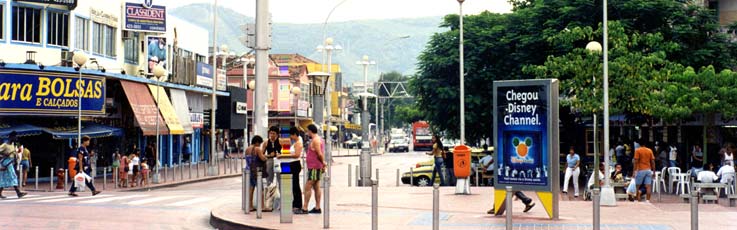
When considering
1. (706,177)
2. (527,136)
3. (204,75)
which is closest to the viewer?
(527,136)

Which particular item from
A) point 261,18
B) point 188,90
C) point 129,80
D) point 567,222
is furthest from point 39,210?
point 188,90

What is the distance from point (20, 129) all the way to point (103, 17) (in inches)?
346

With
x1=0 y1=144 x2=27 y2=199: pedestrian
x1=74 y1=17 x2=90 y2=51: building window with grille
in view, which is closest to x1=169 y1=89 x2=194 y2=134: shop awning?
x1=74 y1=17 x2=90 y2=51: building window with grille

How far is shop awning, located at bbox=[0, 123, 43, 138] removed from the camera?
37291mm

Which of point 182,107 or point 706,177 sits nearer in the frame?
point 706,177

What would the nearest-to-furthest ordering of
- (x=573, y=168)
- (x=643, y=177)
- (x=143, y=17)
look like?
(x=643, y=177) → (x=573, y=168) → (x=143, y=17)

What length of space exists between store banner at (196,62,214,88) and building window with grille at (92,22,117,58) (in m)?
12.3

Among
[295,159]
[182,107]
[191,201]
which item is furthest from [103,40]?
[295,159]

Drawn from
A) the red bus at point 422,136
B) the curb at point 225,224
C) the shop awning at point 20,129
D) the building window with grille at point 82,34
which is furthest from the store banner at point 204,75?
the red bus at point 422,136

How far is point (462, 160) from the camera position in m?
27.4

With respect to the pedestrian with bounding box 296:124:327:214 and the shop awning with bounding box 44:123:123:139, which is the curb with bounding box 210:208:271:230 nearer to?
the pedestrian with bounding box 296:124:327:214

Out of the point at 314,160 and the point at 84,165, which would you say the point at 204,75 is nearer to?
the point at 84,165

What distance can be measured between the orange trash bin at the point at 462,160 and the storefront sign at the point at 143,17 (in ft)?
79.9

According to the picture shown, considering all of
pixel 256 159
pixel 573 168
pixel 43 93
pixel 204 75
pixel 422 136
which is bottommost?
pixel 573 168
